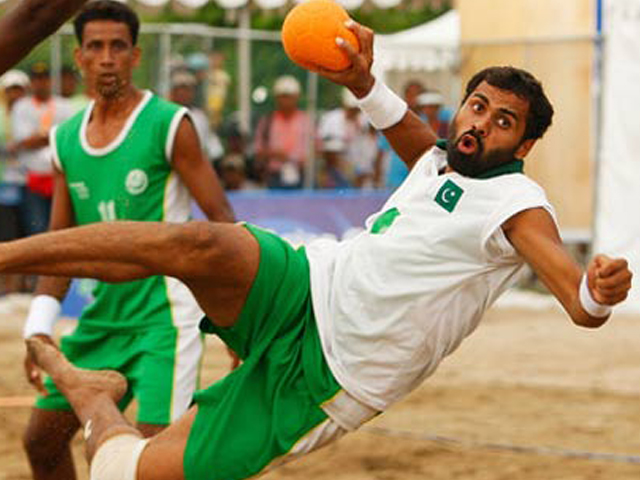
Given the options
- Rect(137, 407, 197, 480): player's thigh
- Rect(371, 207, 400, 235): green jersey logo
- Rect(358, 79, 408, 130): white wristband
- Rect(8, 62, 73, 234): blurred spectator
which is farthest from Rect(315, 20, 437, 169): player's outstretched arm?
Rect(8, 62, 73, 234): blurred spectator

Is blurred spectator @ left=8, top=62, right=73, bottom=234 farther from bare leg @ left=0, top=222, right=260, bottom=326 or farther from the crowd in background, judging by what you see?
bare leg @ left=0, top=222, right=260, bottom=326

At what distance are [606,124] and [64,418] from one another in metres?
9.58

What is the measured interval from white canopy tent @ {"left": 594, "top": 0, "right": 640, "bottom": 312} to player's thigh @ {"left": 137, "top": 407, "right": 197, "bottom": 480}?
9.92 meters

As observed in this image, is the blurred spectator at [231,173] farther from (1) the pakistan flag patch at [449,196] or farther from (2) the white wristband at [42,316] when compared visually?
(1) the pakistan flag patch at [449,196]

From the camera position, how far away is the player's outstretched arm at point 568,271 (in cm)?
402

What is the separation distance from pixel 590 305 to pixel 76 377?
1.90 metres

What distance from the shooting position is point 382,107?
5133mm

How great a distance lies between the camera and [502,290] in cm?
461

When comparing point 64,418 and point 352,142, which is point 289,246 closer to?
point 64,418

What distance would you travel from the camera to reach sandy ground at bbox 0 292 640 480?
23.4 feet

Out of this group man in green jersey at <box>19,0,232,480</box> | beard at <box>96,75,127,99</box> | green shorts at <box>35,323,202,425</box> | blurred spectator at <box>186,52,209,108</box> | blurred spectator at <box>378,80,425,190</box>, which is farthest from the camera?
blurred spectator at <box>378,80,425,190</box>

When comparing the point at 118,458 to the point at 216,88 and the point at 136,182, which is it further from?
the point at 216,88

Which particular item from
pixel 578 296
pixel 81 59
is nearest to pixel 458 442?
pixel 81 59

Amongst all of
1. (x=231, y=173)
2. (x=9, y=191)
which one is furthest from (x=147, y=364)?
(x=231, y=173)
